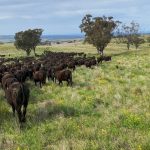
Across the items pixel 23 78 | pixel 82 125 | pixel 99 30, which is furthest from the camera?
pixel 99 30

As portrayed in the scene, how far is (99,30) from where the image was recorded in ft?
294

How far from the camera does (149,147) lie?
32.6 ft

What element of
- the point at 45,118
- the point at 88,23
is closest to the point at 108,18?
the point at 88,23

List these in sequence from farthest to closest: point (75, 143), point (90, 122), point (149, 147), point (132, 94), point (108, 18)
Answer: point (108, 18) → point (132, 94) → point (90, 122) → point (75, 143) → point (149, 147)

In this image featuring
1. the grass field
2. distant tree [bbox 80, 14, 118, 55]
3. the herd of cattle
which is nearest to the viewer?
the grass field

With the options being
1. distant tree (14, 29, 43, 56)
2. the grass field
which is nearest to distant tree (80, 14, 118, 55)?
distant tree (14, 29, 43, 56)

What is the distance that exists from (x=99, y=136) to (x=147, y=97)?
326 inches

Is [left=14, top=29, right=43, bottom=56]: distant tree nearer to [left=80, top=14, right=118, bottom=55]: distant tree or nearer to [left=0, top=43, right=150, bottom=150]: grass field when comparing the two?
[left=80, top=14, right=118, bottom=55]: distant tree

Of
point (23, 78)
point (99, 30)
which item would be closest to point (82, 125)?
point (23, 78)

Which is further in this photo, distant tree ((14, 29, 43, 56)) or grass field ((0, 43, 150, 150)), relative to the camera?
distant tree ((14, 29, 43, 56))

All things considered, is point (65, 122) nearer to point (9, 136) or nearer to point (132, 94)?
point (9, 136)

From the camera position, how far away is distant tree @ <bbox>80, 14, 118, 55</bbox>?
3511 inches

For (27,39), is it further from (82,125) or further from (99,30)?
(82,125)

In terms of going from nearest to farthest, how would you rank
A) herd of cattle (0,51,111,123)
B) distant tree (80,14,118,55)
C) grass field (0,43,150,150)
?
1. grass field (0,43,150,150)
2. herd of cattle (0,51,111,123)
3. distant tree (80,14,118,55)
